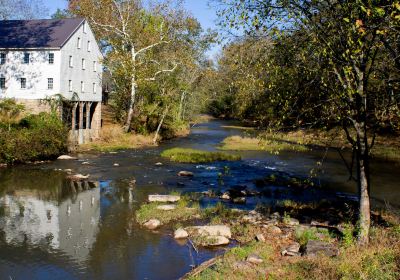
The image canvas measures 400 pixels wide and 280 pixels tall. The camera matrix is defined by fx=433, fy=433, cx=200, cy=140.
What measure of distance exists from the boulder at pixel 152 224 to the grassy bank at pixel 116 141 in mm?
24754

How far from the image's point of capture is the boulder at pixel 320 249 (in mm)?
12016

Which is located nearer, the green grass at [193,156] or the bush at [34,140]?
the bush at [34,140]

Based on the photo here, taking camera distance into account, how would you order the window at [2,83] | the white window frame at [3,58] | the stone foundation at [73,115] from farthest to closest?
1. the window at [2,83]
2. the white window frame at [3,58]
3. the stone foundation at [73,115]

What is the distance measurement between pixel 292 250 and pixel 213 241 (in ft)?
10.3

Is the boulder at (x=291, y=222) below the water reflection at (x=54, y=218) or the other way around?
the other way around

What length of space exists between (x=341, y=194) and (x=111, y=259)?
15.8 m

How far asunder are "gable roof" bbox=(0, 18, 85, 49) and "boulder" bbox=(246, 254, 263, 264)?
1358 inches

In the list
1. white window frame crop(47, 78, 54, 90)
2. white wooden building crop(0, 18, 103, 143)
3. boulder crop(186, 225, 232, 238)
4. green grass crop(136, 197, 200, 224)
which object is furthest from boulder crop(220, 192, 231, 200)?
white window frame crop(47, 78, 54, 90)

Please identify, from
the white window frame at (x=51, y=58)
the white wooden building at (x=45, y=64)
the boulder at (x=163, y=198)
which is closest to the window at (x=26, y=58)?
the white wooden building at (x=45, y=64)

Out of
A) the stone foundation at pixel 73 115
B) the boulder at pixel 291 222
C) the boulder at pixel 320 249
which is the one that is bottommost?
the boulder at pixel 291 222

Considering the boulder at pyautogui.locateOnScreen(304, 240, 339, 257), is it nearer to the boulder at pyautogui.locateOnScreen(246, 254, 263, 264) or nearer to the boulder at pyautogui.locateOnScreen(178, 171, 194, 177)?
the boulder at pyautogui.locateOnScreen(246, 254, 263, 264)

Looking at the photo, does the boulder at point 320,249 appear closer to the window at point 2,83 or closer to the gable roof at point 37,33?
the gable roof at point 37,33

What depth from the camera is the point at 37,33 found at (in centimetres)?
4472

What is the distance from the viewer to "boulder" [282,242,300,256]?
13180mm
